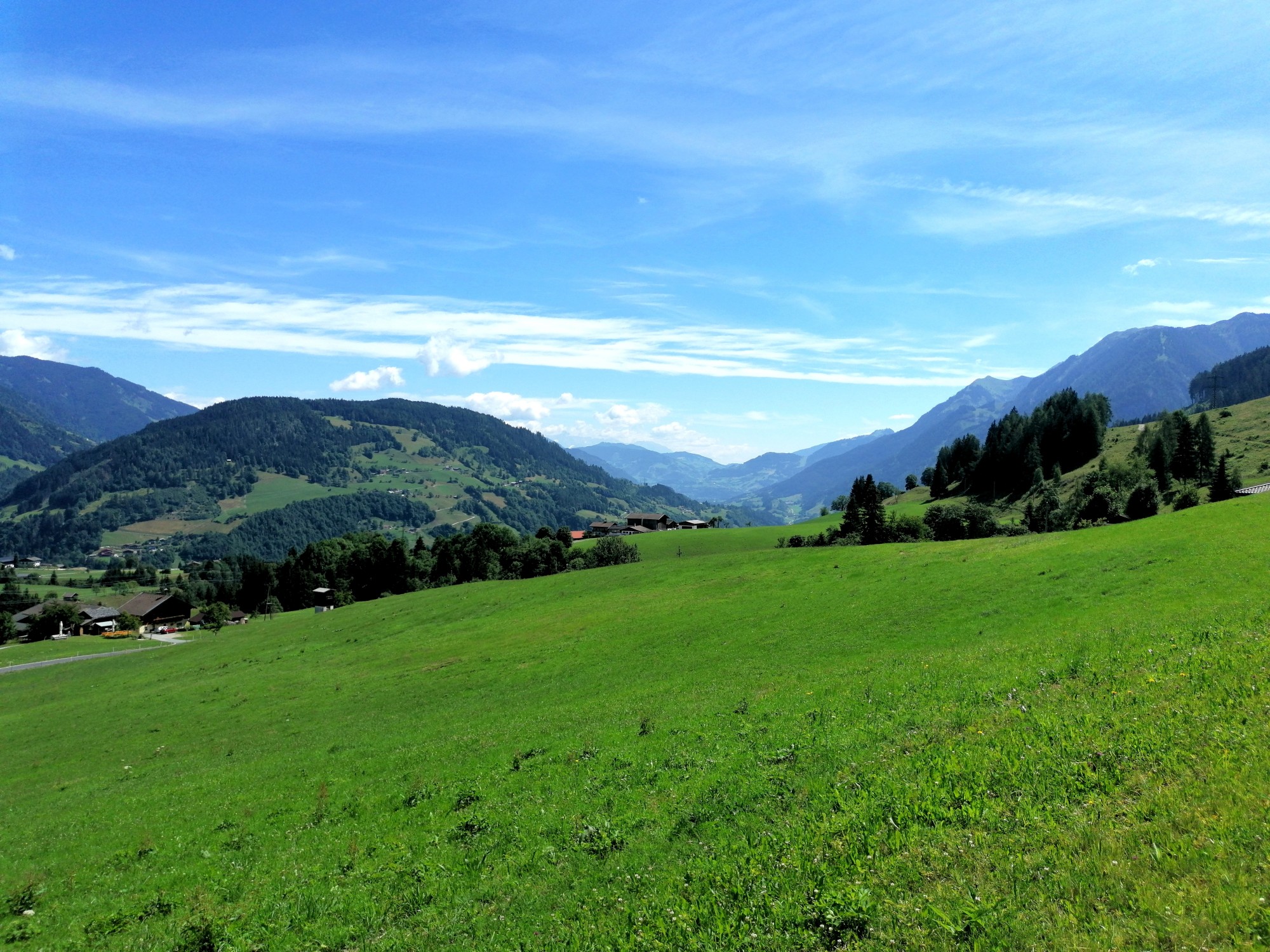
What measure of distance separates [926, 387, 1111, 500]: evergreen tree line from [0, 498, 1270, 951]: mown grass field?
13573 centimetres

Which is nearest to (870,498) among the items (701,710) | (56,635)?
(701,710)

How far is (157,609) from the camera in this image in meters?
170

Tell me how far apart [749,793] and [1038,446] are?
603 ft

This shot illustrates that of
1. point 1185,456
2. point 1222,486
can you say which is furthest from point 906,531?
point 1185,456

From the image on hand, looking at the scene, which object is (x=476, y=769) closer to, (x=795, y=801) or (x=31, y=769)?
(x=795, y=801)

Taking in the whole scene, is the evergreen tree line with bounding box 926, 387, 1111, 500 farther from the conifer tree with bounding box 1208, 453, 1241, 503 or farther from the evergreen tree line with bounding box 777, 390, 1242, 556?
the conifer tree with bounding box 1208, 453, 1241, 503

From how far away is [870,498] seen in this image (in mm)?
113438

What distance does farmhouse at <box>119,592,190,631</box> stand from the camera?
166500 millimetres

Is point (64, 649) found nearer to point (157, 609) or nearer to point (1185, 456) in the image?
point (157, 609)

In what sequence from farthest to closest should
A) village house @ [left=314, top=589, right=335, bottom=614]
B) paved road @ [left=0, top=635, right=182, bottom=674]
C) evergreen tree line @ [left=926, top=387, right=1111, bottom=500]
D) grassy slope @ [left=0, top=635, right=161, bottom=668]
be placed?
evergreen tree line @ [left=926, top=387, right=1111, bottom=500] < village house @ [left=314, top=589, right=335, bottom=614] < grassy slope @ [left=0, top=635, right=161, bottom=668] < paved road @ [left=0, top=635, right=182, bottom=674]

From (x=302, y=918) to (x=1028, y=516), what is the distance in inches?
5827

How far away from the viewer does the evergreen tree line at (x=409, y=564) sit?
433 feet

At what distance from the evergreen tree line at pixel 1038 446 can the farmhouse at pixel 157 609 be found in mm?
219046

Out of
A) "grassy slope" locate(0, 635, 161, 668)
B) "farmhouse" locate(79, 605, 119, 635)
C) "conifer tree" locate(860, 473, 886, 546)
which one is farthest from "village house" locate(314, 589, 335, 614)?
"conifer tree" locate(860, 473, 886, 546)
